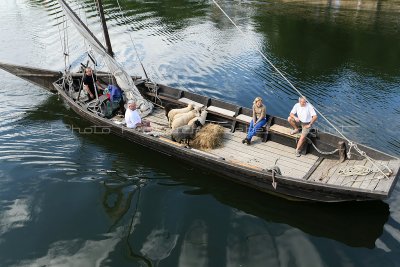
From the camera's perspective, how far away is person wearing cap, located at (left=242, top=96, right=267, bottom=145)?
1345 centimetres

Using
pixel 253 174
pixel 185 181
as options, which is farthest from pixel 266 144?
pixel 185 181

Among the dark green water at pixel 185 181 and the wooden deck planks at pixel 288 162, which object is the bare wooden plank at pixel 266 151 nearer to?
the wooden deck planks at pixel 288 162

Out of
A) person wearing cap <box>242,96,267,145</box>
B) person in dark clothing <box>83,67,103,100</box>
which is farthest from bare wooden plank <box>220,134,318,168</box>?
person in dark clothing <box>83,67,103,100</box>

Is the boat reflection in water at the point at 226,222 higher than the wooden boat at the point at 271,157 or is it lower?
lower

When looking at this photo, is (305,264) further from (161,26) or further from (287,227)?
(161,26)

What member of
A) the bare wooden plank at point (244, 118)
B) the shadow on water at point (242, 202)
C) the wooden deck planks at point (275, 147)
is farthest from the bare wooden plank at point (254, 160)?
the bare wooden plank at point (244, 118)

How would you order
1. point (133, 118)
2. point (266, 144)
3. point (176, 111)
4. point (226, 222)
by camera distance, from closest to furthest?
1. point (226, 222)
2. point (266, 144)
3. point (133, 118)
4. point (176, 111)

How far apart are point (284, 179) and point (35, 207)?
809 cm

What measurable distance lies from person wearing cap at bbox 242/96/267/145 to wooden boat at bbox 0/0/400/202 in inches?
12.2

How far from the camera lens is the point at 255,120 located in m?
13.7

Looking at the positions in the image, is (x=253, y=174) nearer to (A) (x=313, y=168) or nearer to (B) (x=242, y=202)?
(B) (x=242, y=202)

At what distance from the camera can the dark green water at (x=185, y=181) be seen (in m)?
10.2

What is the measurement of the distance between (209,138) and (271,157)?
7.77 ft

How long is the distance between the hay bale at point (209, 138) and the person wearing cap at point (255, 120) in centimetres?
100
